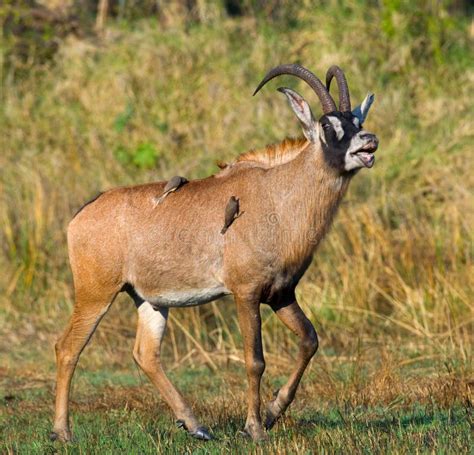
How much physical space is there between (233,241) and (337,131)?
108cm

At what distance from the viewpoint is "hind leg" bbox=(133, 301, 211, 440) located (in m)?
8.34

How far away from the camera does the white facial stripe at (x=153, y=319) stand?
344 inches

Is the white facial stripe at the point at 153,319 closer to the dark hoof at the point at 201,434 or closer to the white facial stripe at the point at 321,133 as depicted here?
the dark hoof at the point at 201,434

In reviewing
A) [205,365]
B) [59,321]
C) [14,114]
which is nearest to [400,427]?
[205,365]

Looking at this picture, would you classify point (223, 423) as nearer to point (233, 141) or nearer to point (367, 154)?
point (367, 154)

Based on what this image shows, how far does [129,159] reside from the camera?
1739cm

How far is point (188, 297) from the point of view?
8305 millimetres

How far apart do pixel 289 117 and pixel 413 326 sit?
18.6ft

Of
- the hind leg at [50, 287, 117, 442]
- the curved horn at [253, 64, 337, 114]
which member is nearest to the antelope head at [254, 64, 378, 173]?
the curved horn at [253, 64, 337, 114]

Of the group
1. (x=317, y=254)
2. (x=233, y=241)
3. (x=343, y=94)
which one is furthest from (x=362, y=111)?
(x=317, y=254)

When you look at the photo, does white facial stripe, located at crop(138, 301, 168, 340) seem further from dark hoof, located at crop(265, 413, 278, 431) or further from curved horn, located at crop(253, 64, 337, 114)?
curved horn, located at crop(253, 64, 337, 114)

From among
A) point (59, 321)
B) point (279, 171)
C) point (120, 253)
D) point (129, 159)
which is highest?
point (279, 171)

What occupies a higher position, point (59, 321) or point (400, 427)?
point (400, 427)

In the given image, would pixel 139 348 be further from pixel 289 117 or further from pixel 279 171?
pixel 289 117
